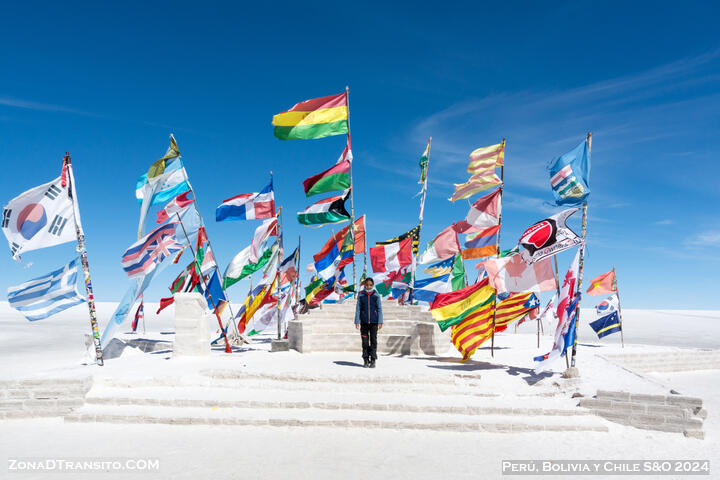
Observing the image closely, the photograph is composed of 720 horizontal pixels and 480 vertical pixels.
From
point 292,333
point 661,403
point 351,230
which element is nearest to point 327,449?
point 661,403

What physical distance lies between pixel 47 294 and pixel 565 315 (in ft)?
35.4

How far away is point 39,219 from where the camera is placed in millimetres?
9266

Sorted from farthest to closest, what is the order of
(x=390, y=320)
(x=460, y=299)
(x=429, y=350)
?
(x=390, y=320) < (x=429, y=350) < (x=460, y=299)

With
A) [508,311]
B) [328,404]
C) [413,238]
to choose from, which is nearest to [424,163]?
[413,238]

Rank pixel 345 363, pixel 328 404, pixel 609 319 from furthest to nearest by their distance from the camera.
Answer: pixel 609 319 < pixel 345 363 < pixel 328 404

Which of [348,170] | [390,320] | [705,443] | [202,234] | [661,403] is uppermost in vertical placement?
[348,170]

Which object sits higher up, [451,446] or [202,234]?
[202,234]

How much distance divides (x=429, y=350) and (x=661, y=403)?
6.09 metres

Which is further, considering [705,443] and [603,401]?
[603,401]

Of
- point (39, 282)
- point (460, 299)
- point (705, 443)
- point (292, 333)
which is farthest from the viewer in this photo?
point (292, 333)

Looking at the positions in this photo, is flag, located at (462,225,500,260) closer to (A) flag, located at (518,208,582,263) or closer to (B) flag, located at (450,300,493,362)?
(B) flag, located at (450,300,493,362)

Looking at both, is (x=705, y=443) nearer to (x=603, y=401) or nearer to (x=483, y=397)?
(x=603, y=401)

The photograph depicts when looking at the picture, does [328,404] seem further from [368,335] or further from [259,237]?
[259,237]

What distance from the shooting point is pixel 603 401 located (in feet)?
24.9
